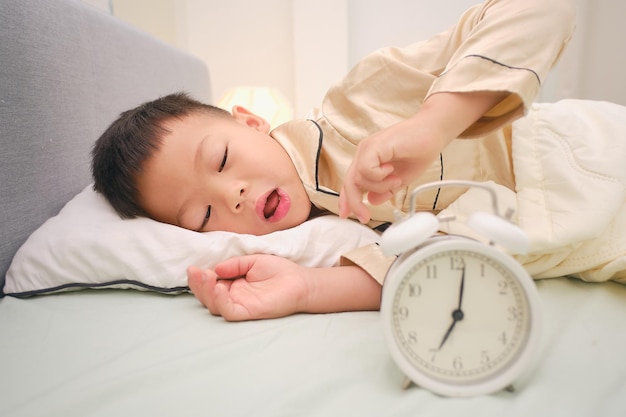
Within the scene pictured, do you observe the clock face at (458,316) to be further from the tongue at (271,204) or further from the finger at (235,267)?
the tongue at (271,204)

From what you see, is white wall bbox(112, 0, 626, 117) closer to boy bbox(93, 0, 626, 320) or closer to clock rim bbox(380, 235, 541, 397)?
boy bbox(93, 0, 626, 320)

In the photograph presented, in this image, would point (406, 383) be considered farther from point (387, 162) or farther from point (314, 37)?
point (314, 37)

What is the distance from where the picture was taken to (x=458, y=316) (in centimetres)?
44

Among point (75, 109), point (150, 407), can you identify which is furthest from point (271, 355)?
point (75, 109)

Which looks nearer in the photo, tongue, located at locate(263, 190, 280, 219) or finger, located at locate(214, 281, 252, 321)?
finger, located at locate(214, 281, 252, 321)

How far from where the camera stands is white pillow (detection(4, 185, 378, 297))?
2.56 feet

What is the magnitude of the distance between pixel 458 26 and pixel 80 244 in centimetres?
86

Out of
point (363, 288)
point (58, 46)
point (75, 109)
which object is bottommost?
point (363, 288)

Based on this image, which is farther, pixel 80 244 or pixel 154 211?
pixel 154 211

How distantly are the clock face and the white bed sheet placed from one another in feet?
0.10

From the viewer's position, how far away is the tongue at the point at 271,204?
0.92m

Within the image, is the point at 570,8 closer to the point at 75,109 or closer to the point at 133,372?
the point at 133,372

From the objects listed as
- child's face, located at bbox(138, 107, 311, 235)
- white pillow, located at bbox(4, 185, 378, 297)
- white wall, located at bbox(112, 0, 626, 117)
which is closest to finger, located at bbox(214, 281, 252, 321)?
white pillow, located at bbox(4, 185, 378, 297)

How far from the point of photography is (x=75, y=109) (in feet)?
3.38
